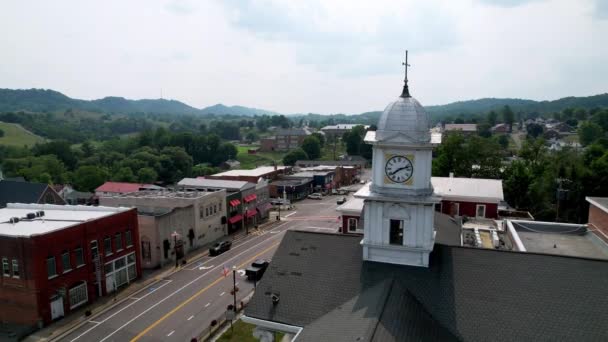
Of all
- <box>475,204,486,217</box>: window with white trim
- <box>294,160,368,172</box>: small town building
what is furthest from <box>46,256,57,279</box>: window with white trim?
<box>294,160,368,172</box>: small town building

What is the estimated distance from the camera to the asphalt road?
97.1ft

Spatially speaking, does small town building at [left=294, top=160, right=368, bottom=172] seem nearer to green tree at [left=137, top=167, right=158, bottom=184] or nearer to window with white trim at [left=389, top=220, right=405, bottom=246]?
green tree at [left=137, top=167, right=158, bottom=184]

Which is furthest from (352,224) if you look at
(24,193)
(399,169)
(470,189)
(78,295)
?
(24,193)

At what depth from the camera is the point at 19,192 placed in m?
59.7

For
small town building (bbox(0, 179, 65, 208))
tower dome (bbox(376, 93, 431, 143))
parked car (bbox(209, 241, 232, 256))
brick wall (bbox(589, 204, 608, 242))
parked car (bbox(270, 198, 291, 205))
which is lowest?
parked car (bbox(270, 198, 291, 205))

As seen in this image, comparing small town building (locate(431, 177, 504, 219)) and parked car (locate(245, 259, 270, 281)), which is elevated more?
small town building (locate(431, 177, 504, 219))

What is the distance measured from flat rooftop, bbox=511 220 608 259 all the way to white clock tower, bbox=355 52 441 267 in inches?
470

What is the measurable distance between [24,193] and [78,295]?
33715mm

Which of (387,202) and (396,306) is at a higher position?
(387,202)

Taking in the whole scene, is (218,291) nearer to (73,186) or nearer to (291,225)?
(291,225)

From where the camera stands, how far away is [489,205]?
44781 millimetres

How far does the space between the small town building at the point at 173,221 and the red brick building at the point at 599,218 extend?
1492 inches

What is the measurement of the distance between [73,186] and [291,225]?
5672 cm

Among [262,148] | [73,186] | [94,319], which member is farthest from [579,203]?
[262,148]
